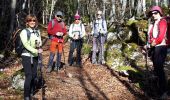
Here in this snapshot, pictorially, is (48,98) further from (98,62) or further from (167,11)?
(167,11)

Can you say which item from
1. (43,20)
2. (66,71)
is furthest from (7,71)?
(43,20)

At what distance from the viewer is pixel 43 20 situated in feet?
155

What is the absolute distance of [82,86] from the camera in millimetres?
11680

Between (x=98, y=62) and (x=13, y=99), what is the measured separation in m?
6.32

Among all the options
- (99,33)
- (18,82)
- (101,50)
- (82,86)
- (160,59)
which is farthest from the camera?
(101,50)

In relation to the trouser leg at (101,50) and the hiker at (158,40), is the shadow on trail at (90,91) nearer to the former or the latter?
the hiker at (158,40)

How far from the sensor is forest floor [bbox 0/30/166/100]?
34.1 ft

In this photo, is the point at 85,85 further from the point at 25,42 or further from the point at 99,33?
the point at 99,33

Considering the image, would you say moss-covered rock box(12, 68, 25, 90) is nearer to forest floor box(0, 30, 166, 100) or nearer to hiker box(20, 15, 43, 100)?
forest floor box(0, 30, 166, 100)

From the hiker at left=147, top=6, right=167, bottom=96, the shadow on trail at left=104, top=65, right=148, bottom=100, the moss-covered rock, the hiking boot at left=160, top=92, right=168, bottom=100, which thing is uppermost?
the hiker at left=147, top=6, right=167, bottom=96

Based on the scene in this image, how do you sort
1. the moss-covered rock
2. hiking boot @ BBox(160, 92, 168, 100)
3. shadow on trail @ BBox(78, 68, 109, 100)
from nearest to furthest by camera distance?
1. hiking boot @ BBox(160, 92, 168, 100)
2. shadow on trail @ BBox(78, 68, 109, 100)
3. the moss-covered rock

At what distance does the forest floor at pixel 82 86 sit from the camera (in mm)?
10391

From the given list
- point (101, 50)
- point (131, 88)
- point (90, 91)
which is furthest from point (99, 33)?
point (90, 91)

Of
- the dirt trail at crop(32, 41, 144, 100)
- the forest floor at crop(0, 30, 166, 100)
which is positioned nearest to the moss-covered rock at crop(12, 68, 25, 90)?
the forest floor at crop(0, 30, 166, 100)
